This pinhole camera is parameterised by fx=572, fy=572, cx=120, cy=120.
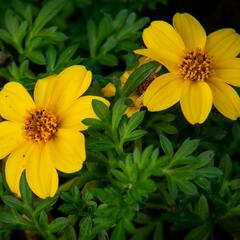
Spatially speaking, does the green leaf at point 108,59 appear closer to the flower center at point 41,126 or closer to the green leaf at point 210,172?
the flower center at point 41,126

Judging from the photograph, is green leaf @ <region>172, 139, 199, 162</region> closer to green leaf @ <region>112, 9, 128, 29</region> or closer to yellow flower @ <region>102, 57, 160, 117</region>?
yellow flower @ <region>102, 57, 160, 117</region>

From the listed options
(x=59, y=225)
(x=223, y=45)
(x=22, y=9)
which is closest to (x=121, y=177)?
(x=59, y=225)

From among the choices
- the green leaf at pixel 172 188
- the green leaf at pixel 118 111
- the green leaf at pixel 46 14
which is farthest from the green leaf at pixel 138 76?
the green leaf at pixel 46 14

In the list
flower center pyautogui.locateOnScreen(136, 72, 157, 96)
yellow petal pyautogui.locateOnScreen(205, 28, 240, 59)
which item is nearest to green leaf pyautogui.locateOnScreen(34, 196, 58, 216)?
flower center pyautogui.locateOnScreen(136, 72, 157, 96)

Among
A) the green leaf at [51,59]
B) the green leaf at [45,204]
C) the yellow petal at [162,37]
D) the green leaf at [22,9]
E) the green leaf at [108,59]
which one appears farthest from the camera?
the green leaf at [22,9]

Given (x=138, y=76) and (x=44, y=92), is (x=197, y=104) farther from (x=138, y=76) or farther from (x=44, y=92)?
(x=44, y=92)
